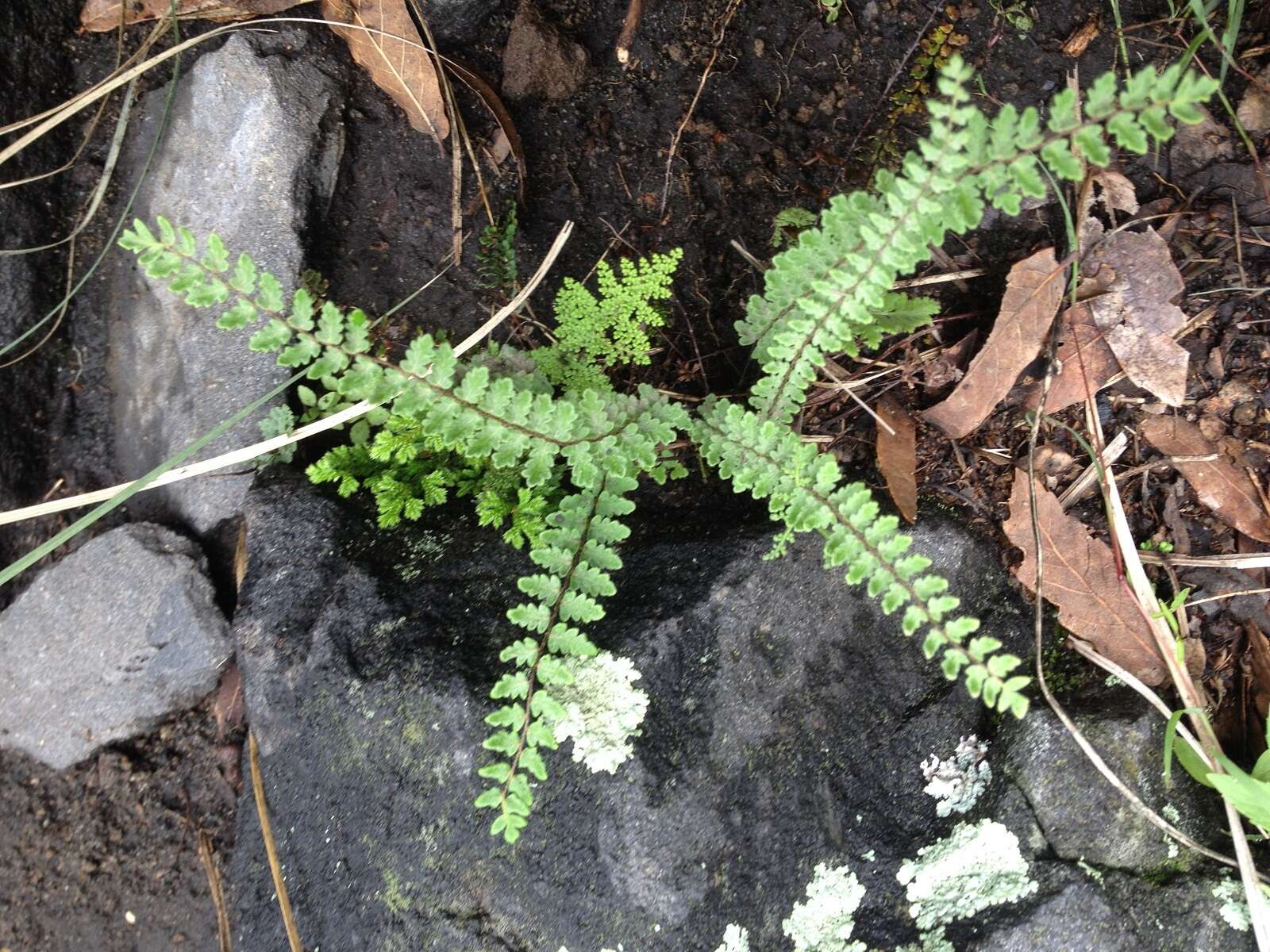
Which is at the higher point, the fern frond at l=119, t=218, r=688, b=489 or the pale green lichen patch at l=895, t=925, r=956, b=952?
the fern frond at l=119, t=218, r=688, b=489

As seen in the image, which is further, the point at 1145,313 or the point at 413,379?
the point at 1145,313

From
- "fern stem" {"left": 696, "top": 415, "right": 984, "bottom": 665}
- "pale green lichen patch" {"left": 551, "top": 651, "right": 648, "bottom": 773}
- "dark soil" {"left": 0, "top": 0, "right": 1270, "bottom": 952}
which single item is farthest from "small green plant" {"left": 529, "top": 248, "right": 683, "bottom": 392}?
"pale green lichen patch" {"left": 551, "top": 651, "right": 648, "bottom": 773}

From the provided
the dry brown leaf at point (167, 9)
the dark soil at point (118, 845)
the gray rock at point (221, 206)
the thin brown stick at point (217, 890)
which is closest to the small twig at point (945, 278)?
the gray rock at point (221, 206)

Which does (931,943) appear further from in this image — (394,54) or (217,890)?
(394,54)

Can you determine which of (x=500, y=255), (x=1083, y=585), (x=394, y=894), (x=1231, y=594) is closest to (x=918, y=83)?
(x=500, y=255)

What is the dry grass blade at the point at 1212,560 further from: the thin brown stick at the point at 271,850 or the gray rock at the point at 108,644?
the gray rock at the point at 108,644

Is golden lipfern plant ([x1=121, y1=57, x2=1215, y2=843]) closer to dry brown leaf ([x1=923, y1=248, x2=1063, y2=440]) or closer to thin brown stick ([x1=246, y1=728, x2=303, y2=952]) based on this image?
dry brown leaf ([x1=923, y1=248, x2=1063, y2=440])
